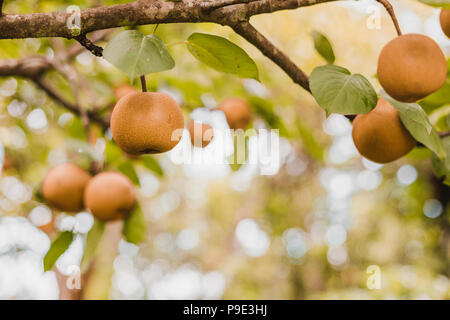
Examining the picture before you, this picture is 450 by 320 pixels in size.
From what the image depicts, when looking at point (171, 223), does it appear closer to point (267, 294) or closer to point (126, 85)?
point (267, 294)

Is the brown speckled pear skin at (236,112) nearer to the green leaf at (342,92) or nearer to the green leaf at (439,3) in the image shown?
the green leaf at (342,92)

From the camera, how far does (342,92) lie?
2.05 feet

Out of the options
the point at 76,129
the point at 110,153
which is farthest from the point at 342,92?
the point at 76,129

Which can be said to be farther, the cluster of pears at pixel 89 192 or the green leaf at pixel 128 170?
the green leaf at pixel 128 170

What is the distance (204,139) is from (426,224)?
366 cm

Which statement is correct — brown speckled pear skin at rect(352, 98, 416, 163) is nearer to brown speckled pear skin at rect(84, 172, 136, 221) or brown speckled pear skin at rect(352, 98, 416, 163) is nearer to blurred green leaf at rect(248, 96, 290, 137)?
brown speckled pear skin at rect(84, 172, 136, 221)

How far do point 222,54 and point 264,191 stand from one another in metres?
5.59

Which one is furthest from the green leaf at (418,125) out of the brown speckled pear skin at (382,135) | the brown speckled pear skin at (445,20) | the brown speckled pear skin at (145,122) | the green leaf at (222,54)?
the brown speckled pear skin at (145,122)

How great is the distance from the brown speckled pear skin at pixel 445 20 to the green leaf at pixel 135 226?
35.7 inches

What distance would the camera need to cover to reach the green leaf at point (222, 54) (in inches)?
26.2

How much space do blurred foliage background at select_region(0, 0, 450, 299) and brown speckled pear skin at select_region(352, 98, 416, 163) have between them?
0.79 ft

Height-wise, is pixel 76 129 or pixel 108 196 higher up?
pixel 108 196

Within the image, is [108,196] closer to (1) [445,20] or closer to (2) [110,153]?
(2) [110,153]

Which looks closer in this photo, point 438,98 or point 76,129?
point 438,98
